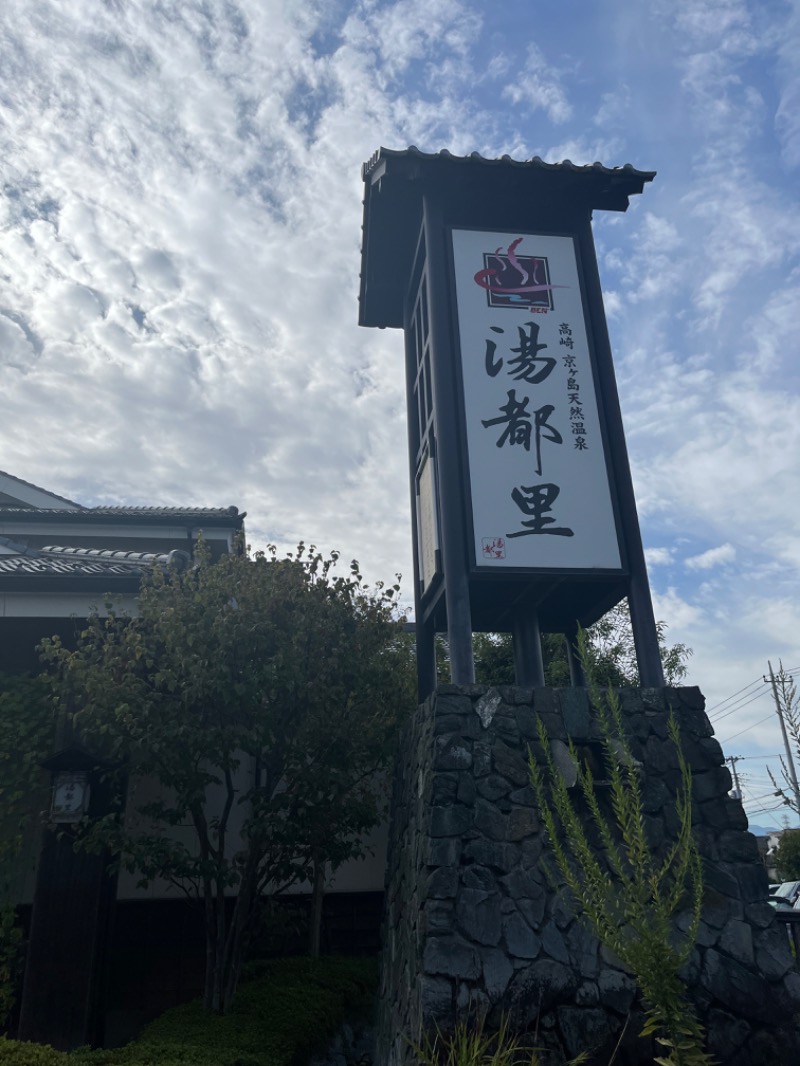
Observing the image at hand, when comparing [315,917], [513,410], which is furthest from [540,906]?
[513,410]

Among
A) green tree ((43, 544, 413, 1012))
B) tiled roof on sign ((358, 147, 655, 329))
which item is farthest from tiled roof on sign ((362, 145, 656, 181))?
green tree ((43, 544, 413, 1012))

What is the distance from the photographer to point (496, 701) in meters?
7.48

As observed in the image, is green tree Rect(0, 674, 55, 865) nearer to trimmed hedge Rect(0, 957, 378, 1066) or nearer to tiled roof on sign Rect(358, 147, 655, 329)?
trimmed hedge Rect(0, 957, 378, 1066)

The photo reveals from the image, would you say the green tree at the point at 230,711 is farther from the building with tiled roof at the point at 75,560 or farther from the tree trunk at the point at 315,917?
the tree trunk at the point at 315,917

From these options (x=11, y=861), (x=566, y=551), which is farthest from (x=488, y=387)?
(x=11, y=861)

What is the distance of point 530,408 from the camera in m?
8.93

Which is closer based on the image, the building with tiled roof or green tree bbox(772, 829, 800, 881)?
the building with tiled roof

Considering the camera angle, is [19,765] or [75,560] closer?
[19,765]

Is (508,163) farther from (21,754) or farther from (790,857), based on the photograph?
(790,857)

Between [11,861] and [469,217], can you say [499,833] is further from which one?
[469,217]

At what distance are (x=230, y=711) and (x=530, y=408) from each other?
475 cm

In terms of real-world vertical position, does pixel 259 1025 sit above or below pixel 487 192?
below

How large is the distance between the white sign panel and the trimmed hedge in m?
4.89

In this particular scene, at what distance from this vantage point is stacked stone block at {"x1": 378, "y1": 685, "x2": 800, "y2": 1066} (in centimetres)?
610
